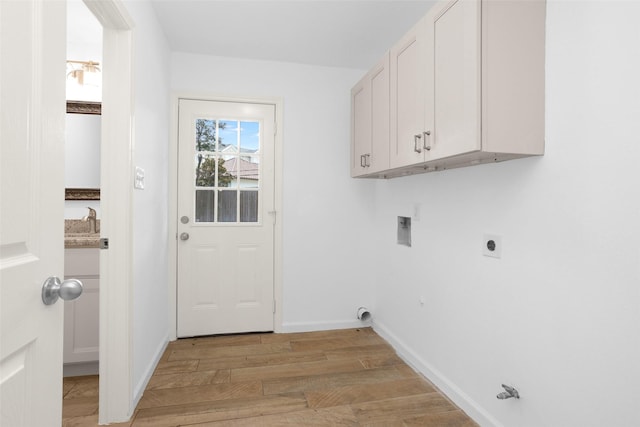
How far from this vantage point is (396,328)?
9.10 feet

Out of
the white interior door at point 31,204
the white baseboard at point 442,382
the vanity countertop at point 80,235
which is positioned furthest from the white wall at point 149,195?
the white baseboard at point 442,382

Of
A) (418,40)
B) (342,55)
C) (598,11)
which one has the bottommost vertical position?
(598,11)

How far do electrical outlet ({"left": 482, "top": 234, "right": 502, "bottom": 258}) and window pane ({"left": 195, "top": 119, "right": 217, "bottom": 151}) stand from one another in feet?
7.59

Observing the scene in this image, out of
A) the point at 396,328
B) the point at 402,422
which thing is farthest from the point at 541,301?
the point at 396,328

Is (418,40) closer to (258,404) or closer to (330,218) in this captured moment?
(330,218)

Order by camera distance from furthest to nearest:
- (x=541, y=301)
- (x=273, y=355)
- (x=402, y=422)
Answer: (x=273, y=355) → (x=402, y=422) → (x=541, y=301)

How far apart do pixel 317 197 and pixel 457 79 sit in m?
1.78

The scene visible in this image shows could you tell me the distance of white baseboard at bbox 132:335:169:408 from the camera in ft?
6.38

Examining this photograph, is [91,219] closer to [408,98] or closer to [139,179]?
[139,179]

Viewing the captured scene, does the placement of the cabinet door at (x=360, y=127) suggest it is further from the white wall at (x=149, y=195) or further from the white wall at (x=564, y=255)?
the white wall at (x=149, y=195)

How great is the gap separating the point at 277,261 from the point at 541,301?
210cm

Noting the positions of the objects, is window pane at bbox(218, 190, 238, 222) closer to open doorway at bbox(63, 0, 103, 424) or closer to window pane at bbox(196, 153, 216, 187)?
window pane at bbox(196, 153, 216, 187)

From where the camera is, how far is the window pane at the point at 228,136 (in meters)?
3.00

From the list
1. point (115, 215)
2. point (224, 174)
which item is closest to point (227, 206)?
point (224, 174)
